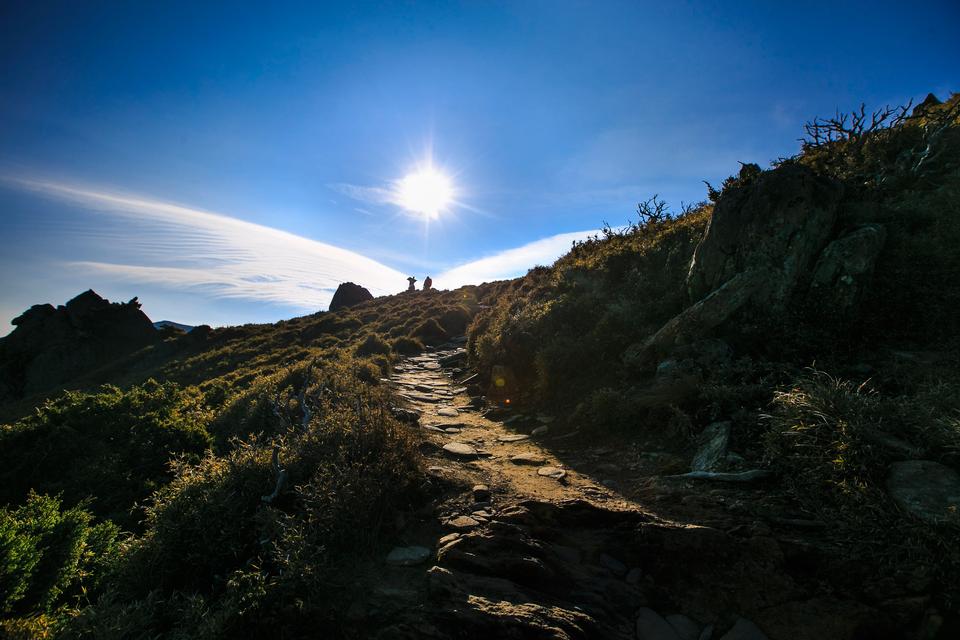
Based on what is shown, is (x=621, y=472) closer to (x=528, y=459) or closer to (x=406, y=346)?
(x=528, y=459)

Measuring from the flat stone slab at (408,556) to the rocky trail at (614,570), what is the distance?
21 mm

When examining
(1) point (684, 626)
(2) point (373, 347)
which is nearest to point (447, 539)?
(1) point (684, 626)

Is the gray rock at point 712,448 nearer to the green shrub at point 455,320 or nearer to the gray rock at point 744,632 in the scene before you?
the gray rock at point 744,632

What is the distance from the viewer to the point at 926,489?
3.46 m

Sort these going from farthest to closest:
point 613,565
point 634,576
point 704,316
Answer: point 704,316 < point 613,565 < point 634,576

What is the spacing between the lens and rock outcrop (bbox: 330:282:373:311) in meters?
54.3

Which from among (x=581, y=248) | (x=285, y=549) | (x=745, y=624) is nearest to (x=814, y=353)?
(x=745, y=624)

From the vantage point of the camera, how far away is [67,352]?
132 ft

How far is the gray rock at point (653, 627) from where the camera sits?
131 inches

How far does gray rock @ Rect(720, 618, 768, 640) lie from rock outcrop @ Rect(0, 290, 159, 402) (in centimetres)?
5429

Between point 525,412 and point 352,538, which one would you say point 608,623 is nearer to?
point 352,538

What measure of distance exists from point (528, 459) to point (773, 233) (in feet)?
23.3

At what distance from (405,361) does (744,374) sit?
14006mm

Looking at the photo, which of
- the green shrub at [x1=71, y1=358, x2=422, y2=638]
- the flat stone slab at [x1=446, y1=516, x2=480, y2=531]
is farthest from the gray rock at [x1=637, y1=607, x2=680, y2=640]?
the green shrub at [x1=71, y1=358, x2=422, y2=638]
